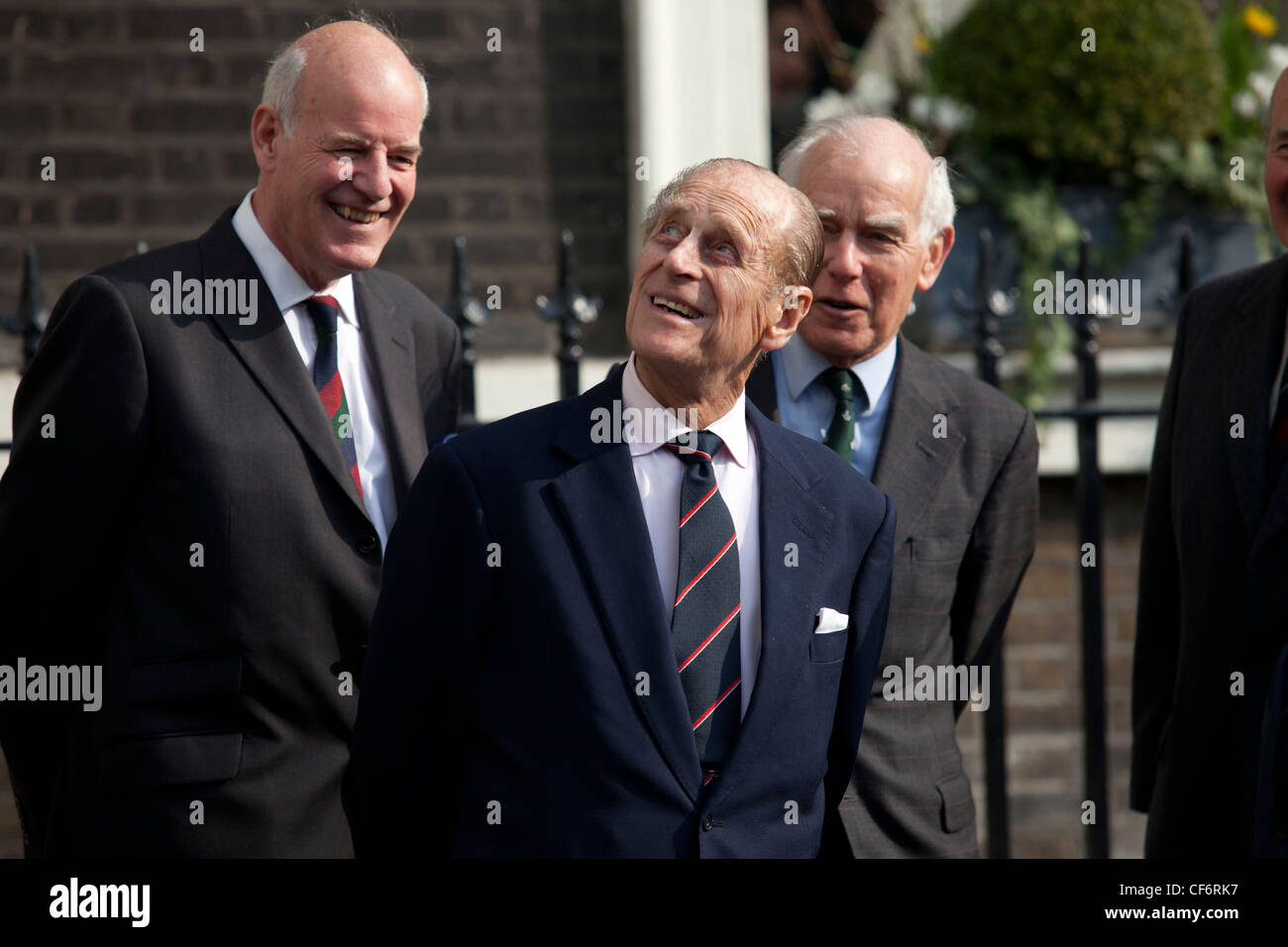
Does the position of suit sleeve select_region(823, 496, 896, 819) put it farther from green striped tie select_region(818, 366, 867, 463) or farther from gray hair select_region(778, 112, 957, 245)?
gray hair select_region(778, 112, 957, 245)

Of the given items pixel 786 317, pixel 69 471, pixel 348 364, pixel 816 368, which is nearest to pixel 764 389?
pixel 816 368

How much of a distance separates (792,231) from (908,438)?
0.70 meters

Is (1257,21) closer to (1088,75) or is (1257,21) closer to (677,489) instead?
(1088,75)

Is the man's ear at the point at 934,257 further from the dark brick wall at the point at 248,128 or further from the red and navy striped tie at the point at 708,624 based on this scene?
the dark brick wall at the point at 248,128

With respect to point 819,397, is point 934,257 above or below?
above

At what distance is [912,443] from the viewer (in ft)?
10.1

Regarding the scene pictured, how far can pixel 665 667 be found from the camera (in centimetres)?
228

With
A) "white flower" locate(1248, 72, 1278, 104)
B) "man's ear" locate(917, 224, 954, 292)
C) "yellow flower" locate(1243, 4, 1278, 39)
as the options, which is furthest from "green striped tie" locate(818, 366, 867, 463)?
"yellow flower" locate(1243, 4, 1278, 39)

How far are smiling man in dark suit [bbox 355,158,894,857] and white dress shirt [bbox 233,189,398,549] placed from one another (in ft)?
1.71

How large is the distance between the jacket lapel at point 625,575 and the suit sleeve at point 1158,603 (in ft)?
4.88

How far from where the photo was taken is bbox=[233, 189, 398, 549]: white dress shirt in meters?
2.89

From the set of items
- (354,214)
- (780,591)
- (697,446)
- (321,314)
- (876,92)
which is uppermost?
(876,92)
